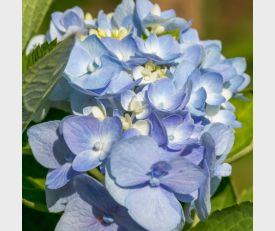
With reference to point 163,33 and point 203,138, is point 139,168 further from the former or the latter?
point 163,33

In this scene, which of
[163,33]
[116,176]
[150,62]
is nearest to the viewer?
[116,176]

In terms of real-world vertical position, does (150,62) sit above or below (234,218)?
above

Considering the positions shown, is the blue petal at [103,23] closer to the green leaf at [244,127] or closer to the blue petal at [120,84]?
the blue petal at [120,84]

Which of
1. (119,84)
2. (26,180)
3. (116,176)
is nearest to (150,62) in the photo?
(119,84)

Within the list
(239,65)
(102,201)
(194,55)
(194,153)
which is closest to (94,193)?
(102,201)

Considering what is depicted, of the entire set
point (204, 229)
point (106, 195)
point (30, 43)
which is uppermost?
point (30, 43)

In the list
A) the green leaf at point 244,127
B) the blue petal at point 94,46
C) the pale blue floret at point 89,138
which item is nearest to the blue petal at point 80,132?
the pale blue floret at point 89,138

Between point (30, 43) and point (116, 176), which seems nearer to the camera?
point (116, 176)
